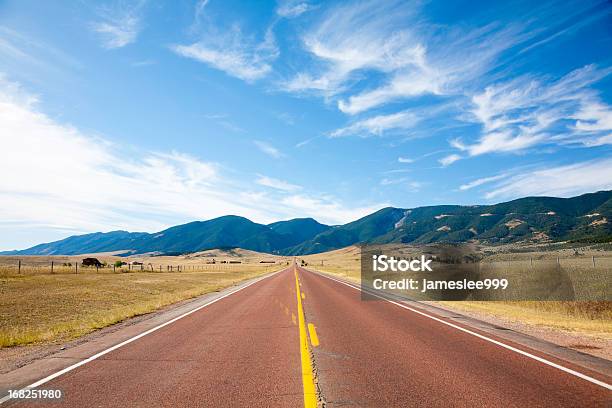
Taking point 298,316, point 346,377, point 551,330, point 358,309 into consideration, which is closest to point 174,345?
point 346,377

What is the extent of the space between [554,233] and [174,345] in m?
234

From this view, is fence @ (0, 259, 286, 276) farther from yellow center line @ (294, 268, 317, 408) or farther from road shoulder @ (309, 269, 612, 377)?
road shoulder @ (309, 269, 612, 377)

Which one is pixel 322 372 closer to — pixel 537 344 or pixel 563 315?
pixel 537 344

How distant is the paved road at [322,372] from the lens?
17.1 ft

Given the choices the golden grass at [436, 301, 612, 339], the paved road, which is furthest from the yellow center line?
the golden grass at [436, 301, 612, 339]

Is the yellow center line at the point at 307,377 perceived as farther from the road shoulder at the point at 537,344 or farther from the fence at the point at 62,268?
the fence at the point at 62,268

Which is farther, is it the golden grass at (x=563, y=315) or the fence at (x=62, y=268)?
the fence at (x=62, y=268)

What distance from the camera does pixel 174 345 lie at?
29.1 feet

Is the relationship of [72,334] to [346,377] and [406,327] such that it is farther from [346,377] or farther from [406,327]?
[406,327]

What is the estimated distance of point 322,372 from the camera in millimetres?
6578

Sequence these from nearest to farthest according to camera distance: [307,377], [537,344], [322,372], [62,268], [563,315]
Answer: [307,377] < [322,372] < [537,344] < [563,315] < [62,268]

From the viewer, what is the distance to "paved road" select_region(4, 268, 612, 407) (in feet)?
17.1

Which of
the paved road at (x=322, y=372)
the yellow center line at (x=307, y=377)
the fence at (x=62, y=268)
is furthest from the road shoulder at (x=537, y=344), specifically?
the fence at (x=62, y=268)

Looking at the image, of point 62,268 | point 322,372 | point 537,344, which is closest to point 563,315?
point 537,344
